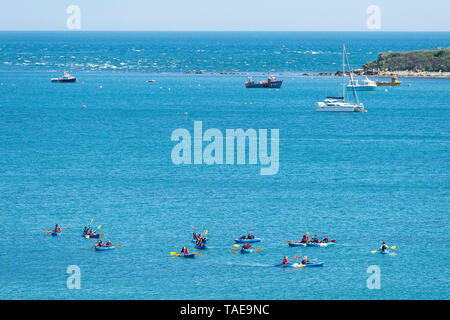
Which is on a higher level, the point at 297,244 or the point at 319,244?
the point at 297,244

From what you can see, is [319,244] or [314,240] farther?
[314,240]

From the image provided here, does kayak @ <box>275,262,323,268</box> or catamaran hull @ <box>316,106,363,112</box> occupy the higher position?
catamaran hull @ <box>316,106,363,112</box>

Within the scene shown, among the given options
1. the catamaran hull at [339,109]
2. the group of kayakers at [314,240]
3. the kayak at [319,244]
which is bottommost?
the kayak at [319,244]

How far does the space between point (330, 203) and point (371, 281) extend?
85.3 feet

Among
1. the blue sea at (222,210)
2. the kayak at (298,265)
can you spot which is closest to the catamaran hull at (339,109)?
the blue sea at (222,210)

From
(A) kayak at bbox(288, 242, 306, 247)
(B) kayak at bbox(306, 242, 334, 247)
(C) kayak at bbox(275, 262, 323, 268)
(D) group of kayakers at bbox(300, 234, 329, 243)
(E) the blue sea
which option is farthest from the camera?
(D) group of kayakers at bbox(300, 234, 329, 243)

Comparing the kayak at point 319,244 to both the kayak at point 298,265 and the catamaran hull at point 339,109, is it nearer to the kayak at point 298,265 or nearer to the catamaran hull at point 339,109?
the kayak at point 298,265

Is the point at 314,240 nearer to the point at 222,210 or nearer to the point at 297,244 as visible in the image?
the point at 297,244

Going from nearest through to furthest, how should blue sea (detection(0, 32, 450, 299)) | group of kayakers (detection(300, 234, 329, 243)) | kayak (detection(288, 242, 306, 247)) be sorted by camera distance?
blue sea (detection(0, 32, 450, 299))
kayak (detection(288, 242, 306, 247))
group of kayakers (detection(300, 234, 329, 243))

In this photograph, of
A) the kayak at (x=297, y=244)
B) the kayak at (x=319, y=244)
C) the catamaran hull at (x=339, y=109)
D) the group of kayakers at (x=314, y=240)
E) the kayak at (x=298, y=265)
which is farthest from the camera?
the catamaran hull at (x=339, y=109)

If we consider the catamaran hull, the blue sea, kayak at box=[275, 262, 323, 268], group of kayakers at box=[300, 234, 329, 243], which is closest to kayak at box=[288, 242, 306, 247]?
group of kayakers at box=[300, 234, 329, 243]

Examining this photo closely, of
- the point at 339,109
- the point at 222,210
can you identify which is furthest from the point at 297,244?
the point at 339,109

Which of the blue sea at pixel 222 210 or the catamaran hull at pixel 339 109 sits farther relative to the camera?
the catamaran hull at pixel 339 109

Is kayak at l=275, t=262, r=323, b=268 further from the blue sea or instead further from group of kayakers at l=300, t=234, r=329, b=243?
group of kayakers at l=300, t=234, r=329, b=243
